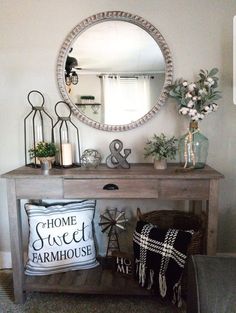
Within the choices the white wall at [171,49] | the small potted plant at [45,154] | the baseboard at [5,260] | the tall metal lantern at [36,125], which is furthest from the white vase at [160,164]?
the baseboard at [5,260]

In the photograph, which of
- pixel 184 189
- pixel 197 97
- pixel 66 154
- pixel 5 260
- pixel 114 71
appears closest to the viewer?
pixel 184 189

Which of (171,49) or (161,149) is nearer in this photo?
(161,149)

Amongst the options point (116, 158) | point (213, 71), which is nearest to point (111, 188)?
point (116, 158)

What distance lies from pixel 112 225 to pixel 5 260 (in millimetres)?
948

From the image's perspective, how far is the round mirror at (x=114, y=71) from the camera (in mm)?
1896

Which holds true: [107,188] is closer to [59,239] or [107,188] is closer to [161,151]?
[161,151]

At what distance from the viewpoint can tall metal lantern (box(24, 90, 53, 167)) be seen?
2012mm

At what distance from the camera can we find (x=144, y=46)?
1914 millimetres

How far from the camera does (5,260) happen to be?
2.13 m

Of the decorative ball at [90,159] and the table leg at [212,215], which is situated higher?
the decorative ball at [90,159]

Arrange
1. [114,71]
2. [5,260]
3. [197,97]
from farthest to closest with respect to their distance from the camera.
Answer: [5,260] → [114,71] → [197,97]

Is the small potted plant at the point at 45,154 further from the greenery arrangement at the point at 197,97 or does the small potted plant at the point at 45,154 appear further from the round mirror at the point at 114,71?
the greenery arrangement at the point at 197,97

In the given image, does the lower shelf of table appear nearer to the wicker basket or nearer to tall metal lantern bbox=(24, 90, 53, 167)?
the wicker basket

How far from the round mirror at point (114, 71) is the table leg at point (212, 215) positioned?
71 centimetres
